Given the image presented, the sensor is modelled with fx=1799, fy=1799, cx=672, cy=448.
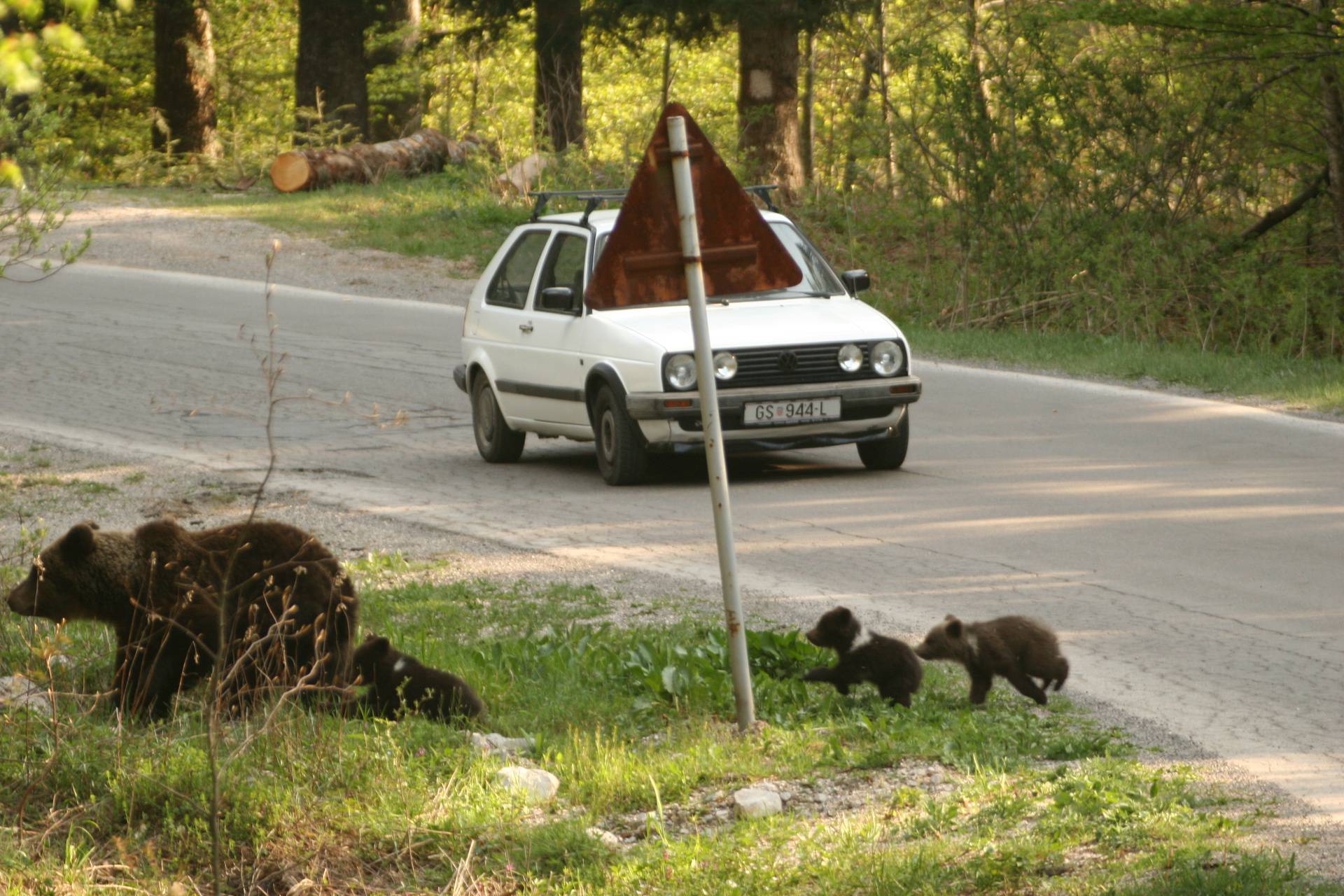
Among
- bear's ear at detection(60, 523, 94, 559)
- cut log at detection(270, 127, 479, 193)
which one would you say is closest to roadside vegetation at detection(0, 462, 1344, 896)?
bear's ear at detection(60, 523, 94, 559)

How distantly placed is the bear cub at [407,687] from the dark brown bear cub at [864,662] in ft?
4.46

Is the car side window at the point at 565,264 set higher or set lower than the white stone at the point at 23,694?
higher

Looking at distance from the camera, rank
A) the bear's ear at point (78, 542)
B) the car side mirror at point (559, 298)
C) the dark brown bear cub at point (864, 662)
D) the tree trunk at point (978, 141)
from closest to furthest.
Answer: the bear's ear at point (78, 542) < the dark brown bear cub at point (864, 662) < the car side mirror at point (559, 298) < the tree trunk at point (978, 141)

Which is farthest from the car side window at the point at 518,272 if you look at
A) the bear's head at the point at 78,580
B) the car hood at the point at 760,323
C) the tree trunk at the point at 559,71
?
the tree trunk at the point at 559,71

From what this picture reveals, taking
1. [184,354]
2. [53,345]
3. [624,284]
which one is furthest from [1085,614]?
[53,345]

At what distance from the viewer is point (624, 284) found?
6.54m

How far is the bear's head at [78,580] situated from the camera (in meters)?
6.30

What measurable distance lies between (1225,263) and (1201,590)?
15679mm

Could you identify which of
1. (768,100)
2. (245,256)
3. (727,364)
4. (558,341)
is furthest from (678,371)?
(768,100)

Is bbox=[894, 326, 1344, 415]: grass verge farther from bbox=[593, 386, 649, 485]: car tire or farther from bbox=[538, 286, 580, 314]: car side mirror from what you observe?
bbox=[538, 286, 580, 314]: car side mirror

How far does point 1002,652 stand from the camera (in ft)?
22.7

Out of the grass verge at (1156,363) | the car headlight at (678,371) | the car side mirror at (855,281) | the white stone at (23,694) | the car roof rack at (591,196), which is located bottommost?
the white stone at (23,694)

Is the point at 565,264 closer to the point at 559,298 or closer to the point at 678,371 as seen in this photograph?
the point at 559,298

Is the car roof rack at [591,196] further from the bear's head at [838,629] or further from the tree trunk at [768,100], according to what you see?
the tree trunk at [768,100]
